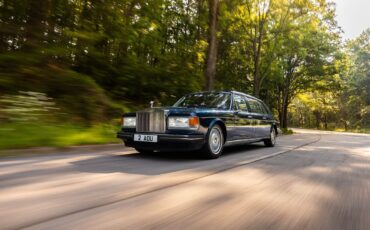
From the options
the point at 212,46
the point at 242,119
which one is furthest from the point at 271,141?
the point at 212,46

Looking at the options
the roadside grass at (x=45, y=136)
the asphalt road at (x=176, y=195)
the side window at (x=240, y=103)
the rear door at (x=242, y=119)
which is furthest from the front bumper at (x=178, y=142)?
the roadside grass at (x=45, y=136)

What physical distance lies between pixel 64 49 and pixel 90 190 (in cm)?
857

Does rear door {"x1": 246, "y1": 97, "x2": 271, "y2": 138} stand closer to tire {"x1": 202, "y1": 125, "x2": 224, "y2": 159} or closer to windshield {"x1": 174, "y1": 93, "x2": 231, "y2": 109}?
windshield {"x1": 174, "y1": 93, "x2": 231, "y2": 109}

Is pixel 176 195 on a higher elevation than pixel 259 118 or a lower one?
lower

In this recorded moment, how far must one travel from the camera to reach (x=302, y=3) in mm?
20547

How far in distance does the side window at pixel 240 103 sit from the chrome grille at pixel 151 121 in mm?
2239

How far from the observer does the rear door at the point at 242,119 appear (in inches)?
294

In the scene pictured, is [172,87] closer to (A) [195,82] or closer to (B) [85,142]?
(A) [195,82]

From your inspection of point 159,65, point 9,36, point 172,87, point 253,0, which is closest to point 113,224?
point 9,36

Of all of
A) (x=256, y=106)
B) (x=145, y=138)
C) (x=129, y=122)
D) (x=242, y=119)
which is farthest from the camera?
(x=256, y=106)

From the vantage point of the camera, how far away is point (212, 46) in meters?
15.3

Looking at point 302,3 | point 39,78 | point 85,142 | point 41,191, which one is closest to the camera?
point 41,191

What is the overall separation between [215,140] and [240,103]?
187 centimetres

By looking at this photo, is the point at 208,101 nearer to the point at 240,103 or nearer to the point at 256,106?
the point at 240,103
